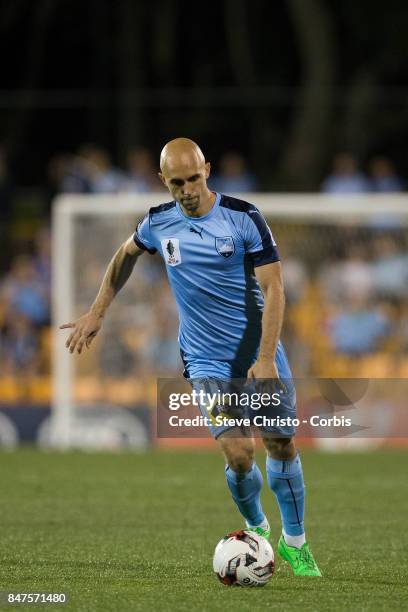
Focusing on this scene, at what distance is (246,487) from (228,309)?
0.93m

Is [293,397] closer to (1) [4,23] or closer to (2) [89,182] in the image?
(2) [89,182]

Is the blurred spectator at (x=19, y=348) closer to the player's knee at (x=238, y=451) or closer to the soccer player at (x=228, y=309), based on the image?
the soccer player at (x=228, y=309)

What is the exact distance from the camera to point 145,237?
24.2 feet

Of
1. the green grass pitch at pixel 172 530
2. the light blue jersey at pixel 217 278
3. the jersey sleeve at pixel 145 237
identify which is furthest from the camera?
the jersey sleeve at pixel 145 237

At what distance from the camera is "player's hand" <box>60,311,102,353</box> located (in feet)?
23.4

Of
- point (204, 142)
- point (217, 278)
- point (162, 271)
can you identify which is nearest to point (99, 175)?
point (162, 271)

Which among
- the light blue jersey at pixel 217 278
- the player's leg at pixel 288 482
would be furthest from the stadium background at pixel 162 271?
the light blue jersey at pixel 217 278

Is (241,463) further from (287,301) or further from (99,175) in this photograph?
(99,175)

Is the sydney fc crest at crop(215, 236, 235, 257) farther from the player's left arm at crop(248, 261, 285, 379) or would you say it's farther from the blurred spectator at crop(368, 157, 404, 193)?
the blurred spectator at crop(368, 157, 404, 193)

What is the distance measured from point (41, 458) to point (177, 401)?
6.67 metres

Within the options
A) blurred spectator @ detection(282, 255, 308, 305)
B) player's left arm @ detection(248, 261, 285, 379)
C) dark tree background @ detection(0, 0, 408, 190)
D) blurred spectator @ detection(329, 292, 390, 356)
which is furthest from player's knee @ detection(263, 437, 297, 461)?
dark tree background @ detection(0, 0, 408, 190)

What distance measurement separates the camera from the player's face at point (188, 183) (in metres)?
6.81

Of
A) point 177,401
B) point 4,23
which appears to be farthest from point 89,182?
point 177,401

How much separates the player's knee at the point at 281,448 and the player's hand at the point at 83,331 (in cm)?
106
